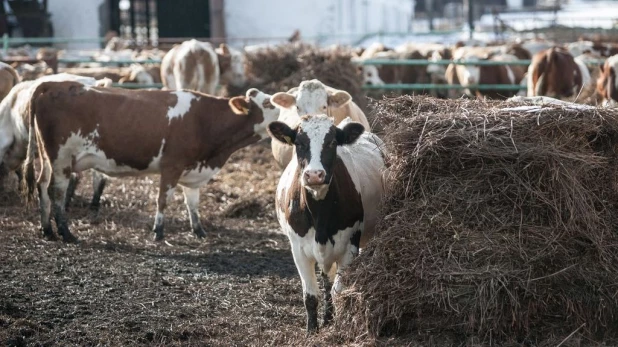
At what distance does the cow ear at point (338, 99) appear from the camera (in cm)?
905

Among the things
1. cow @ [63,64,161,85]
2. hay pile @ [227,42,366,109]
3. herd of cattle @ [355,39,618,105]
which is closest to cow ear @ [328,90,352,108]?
herd of cattle @ [355,39,618,105]

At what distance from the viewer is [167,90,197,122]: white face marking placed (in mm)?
9508

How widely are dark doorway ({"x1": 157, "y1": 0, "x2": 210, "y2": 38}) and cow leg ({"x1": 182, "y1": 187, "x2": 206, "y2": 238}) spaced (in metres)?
26.9

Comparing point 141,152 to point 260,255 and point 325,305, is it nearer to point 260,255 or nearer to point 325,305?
point 260,255

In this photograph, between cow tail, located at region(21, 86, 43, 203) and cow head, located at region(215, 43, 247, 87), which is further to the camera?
cow head, located at region(215, 43, 247, 87)

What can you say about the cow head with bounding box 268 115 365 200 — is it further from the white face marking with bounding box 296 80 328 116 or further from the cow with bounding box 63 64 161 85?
the cow with bounding box 63 64 161 85

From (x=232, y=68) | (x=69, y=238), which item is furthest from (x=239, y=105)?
(x=232, y=68)

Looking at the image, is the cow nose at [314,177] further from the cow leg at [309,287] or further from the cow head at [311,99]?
the cow head at [311,99]

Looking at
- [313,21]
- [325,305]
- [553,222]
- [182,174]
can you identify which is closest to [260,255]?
[182,174]

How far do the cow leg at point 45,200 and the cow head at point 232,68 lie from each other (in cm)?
805

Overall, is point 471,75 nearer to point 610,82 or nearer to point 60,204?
point 610,82

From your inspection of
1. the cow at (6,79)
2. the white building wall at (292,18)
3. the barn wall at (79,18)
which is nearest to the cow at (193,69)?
the cow at (6,79)

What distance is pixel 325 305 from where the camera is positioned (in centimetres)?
639

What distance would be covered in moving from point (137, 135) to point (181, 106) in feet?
1.77
